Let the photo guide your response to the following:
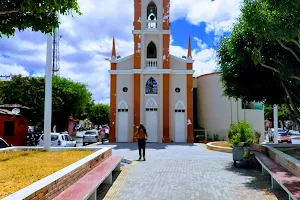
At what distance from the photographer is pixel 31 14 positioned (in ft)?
18.3

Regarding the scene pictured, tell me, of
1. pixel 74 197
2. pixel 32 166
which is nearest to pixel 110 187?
pixel 32 166

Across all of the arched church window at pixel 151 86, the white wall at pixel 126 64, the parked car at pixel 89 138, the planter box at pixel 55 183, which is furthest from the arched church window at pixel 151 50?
the planter box at pixel 55 183

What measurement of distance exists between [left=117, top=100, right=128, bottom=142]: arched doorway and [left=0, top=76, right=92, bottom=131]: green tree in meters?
8.70

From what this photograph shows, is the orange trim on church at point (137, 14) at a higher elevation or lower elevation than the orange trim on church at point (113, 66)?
higher

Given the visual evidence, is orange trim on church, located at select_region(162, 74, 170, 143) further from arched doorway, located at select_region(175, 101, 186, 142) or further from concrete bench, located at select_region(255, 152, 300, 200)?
concrete bench, located at select_region(255, 152, 300, 200)

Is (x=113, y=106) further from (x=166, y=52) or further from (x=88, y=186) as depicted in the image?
(x=88, y=186)

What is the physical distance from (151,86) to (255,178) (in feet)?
69.2

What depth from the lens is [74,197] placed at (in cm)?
617

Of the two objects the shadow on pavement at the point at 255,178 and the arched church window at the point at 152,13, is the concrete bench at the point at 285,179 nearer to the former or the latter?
the shadow on pavement at the point at 255,178

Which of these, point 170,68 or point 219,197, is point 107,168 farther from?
point 170,68

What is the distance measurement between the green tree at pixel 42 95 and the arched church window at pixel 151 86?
11.1m

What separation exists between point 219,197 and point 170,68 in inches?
943

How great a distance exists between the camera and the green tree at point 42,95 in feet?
118

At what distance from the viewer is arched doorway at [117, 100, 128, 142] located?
3139 cm
